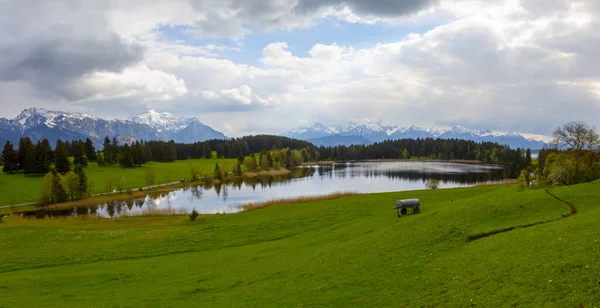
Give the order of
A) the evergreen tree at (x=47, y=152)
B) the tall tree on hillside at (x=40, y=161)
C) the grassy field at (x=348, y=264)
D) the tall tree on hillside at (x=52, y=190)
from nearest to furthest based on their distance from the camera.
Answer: the grassy field at (x=348, y=264)
the tall tree on hillside at (x=52, y=190)
the tall tree on hillside at (x=40, y=161)
the evergreen tree at (x=47, y=152)

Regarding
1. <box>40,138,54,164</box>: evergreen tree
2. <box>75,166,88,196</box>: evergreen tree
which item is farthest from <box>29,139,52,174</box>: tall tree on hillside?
<box>75,166,88,196</box>: evergreen tree

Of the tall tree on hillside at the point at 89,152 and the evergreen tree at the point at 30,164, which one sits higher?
the tall tree on hillside at the point at 89,152

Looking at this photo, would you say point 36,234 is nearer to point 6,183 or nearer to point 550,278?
point 550,278

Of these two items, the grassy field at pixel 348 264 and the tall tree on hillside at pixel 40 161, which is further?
the tall tree on hillside at pixel 40 161

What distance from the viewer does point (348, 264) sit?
856 inches

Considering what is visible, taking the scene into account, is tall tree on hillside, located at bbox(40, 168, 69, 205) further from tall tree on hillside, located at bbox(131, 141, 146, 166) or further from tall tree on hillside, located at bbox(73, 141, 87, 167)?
tall tree on hillside, located at bbox(131, 141, 146, 166)

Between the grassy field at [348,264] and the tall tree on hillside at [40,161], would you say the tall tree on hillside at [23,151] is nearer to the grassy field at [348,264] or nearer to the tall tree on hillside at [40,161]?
the tall tree on hillside at [40,161]

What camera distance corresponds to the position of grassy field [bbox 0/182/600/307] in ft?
45.4

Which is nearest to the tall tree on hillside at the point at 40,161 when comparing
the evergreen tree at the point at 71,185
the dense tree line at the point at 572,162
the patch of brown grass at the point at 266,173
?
the evergreen tree at the point at 71,185

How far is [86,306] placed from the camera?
2031 cm

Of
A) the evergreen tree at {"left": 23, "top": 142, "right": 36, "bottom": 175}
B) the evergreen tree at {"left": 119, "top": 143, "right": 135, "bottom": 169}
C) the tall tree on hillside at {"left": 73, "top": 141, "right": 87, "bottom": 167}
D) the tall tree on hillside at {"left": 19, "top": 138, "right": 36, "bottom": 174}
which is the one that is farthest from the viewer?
the evergreen tree at {"left": 119, "top": 143, "right": 135, "bottom": 169}

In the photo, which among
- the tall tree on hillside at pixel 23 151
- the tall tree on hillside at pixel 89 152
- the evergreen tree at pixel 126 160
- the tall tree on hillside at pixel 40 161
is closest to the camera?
the tall tree on hillside at pixel 40 161

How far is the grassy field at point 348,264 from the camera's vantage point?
13836 millimetres

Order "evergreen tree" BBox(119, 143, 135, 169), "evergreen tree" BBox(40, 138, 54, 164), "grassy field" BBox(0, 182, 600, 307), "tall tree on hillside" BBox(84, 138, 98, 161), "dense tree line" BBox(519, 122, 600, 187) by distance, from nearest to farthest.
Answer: "grassy field" BBox(0, 182, 600, 307)
"dense tree line" BBox(519, 122, 600, 187)
"evergreen tree" BBox(40, 138, 54, 164)
"evergreen tree" BBox(119, 143, 135, 169)
"tall tree on hillside" BBox(84, 138, 98, 161)
